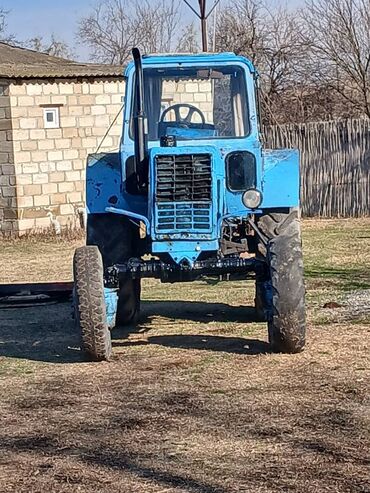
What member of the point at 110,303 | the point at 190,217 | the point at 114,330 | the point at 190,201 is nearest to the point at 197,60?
the point at 190,201

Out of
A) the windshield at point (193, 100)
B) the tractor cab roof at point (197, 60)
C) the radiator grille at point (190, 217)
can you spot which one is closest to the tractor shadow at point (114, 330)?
the radiator grille at point (190, 217)

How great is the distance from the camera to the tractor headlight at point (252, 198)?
27.0 feet

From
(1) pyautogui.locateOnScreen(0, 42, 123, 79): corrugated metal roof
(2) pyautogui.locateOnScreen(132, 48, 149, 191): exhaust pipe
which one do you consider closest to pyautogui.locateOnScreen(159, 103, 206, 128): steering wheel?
(2) pyautogui.locateOnScreen(132, 48, 149, 191): exhaust pipe

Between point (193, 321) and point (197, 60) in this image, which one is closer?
point (197, 60)

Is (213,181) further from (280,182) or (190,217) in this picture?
(280,182)

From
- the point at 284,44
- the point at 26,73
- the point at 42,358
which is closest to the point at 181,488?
the point at 42,358

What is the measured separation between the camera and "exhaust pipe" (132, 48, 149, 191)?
8.27 m

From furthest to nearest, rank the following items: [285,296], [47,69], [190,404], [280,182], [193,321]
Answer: [47,69], [193,321], [280,182], [285,296], [190,404]

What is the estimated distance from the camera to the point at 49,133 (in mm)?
19781

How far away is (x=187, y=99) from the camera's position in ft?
30.0

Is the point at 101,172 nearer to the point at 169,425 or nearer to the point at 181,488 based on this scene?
the point at 169,425

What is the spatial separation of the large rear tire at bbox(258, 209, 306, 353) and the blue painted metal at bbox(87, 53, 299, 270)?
61 centimetres

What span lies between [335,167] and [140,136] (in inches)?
542

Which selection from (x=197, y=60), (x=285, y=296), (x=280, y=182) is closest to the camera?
(x=285, y=296)
